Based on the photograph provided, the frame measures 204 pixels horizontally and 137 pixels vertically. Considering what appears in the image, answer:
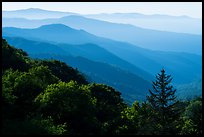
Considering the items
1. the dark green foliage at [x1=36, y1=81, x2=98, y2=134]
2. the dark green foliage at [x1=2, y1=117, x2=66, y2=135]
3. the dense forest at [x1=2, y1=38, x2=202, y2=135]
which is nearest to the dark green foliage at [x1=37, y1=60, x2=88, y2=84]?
the dense forest at [x1=2, y1=38, x2=202, y2=135]

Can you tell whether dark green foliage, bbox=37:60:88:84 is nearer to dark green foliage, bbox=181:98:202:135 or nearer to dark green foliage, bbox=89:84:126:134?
dark green foliage, bbox=89:84:126:134

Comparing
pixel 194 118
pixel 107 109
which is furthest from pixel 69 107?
pixel 194 118

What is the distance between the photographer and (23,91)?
37250 millimetres

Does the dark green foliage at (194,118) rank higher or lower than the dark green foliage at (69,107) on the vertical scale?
higher

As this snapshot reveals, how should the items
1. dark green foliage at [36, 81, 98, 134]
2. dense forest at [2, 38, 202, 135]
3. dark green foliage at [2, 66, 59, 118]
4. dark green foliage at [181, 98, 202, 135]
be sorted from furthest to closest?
dark green foliage at [181, 98, 202, 135] → dark green foliage at [36, 81, 98, 134] → dark green foliage at [2, 66, 59, 118] → dense forest at [2, 38, 202, 135]

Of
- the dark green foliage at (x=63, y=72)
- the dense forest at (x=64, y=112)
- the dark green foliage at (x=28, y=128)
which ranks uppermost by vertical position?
the dark green foliage at (x=63, y=72)

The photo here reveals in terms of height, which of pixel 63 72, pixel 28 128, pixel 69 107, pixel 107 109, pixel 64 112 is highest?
pixel 63 72

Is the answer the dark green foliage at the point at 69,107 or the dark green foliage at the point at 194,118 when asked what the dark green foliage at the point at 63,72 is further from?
the dark green foliage at the point at 69,107

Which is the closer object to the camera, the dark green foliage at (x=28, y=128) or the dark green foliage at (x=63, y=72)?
the dark green foliage at (x=28, y=128)

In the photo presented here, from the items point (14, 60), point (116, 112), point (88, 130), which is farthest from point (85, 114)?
point (14, 60)

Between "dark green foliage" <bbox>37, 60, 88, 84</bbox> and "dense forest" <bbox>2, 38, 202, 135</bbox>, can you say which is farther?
"dark green foliage" <bbox>37, 60, 88, 84</bbox>

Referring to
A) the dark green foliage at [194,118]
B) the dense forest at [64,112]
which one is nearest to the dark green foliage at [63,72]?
the dark green foliage at [194,118]

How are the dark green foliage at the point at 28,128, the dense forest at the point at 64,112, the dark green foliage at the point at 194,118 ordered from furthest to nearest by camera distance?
the dark green foliage at the point at 194,118, the dense forest at the point at 64,112, the dark green foliage at the point at 28,128

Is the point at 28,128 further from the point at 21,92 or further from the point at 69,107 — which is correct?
the point at 21,92
